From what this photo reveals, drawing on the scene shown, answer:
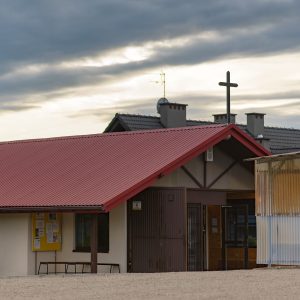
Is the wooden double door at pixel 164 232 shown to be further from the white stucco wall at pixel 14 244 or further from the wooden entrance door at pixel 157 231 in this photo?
the white stucco wall at pixel 14 244

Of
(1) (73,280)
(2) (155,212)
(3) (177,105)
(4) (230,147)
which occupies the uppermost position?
(3) (177,105)

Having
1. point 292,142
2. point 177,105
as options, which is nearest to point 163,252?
point 177,105

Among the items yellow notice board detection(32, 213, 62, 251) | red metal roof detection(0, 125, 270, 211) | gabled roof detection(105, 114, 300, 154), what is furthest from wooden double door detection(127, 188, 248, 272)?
gabled roof detection(105, 114, 300, 154)

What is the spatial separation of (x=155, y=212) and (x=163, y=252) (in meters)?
1.11

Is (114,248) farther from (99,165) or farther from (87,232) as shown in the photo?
(99,165)

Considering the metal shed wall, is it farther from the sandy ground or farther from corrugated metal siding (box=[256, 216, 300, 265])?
the sandy ground

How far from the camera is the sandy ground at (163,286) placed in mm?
18578

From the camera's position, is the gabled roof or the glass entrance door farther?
the gabled roof

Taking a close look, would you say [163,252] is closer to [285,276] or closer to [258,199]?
[258,199]

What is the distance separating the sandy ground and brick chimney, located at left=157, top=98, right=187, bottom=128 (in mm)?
20952

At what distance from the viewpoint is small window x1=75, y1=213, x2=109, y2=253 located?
92.8ft

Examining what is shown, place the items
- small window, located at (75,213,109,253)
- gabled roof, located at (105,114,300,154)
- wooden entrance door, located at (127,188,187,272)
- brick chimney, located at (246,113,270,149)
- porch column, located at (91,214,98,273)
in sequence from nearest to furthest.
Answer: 1. porch column, located at (91,214,98,273)
2. wooden entrance door, located at (127,188,187,272)
3. small window, located at (75,213,109,253)
4. gabled roof, located at (105,114,300,154)
5. brick chimney, located at (246,113,270,149)

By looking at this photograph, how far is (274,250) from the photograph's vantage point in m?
26.5

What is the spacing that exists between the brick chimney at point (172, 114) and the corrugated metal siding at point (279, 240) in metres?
17.3
